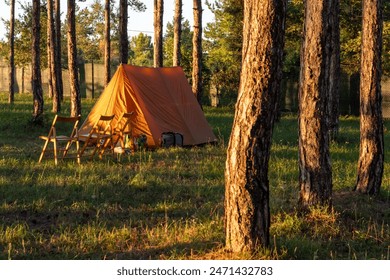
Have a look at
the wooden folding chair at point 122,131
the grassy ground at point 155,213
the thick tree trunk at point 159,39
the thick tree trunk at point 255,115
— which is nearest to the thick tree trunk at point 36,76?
the wooden folding chair at point 122,131

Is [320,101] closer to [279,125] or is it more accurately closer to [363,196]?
[363,196]

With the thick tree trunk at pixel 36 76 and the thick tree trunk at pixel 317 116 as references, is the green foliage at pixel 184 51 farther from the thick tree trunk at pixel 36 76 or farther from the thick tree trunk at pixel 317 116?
the thick tree trunk at pixel 317 116

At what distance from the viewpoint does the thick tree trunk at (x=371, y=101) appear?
8422 mm

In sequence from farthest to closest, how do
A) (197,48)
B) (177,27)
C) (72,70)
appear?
(177,27) → (197,48) → (72,70)

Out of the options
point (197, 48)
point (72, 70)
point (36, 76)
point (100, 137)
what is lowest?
point (100, 137)

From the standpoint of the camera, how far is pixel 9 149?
13.1 m

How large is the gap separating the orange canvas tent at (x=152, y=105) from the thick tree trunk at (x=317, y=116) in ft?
22.3

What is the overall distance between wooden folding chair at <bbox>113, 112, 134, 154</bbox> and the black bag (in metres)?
0.87

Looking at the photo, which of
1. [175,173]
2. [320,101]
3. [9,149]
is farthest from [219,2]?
[320,101]

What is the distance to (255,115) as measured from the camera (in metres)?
5.03

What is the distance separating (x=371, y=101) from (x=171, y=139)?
6241 millimetres

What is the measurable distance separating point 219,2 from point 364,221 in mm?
23334

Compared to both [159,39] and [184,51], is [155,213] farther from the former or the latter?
[184,51]

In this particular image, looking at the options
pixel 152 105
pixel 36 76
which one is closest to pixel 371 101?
pixel 152 105
